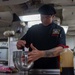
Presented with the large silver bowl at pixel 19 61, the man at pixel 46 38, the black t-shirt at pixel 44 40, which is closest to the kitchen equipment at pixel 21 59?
the large silver bowl at pixel 19 61

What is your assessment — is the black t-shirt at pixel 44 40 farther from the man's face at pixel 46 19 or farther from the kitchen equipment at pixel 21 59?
the kitchen equipment at pixel 21 59

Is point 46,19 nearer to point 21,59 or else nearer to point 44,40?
point 44,40

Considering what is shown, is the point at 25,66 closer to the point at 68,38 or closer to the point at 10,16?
the point at 10,16

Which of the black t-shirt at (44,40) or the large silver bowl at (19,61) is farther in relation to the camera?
the black t-shirt at (44,40)

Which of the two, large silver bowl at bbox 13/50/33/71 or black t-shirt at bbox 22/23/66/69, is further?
black t-shirt at bbox 22/23/66/69

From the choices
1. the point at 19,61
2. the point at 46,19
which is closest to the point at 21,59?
the point at 19,61

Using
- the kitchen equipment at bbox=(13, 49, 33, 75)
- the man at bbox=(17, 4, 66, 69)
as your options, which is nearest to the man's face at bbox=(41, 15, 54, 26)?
the man at bbox=(17, 4, 66, 69)

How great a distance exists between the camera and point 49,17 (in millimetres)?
1819

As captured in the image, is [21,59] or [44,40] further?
[44,40]

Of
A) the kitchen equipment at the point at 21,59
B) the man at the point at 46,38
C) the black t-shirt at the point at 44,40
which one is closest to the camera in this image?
the kitchen equipment at the point at 21,59

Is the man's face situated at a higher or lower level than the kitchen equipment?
higher

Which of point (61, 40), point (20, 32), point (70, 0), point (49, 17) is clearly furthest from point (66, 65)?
point (20, 32)

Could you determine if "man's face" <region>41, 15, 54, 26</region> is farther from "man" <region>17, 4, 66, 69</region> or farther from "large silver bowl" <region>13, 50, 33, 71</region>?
"large silver bowl" <region>13, 50, 33, 71</region>

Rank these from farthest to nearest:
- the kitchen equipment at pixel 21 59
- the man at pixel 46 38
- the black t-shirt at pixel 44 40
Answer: the black t-shirt at pixel 44 40
the man at pixel 46 38
the kitchen equipment at pixel 21 59
